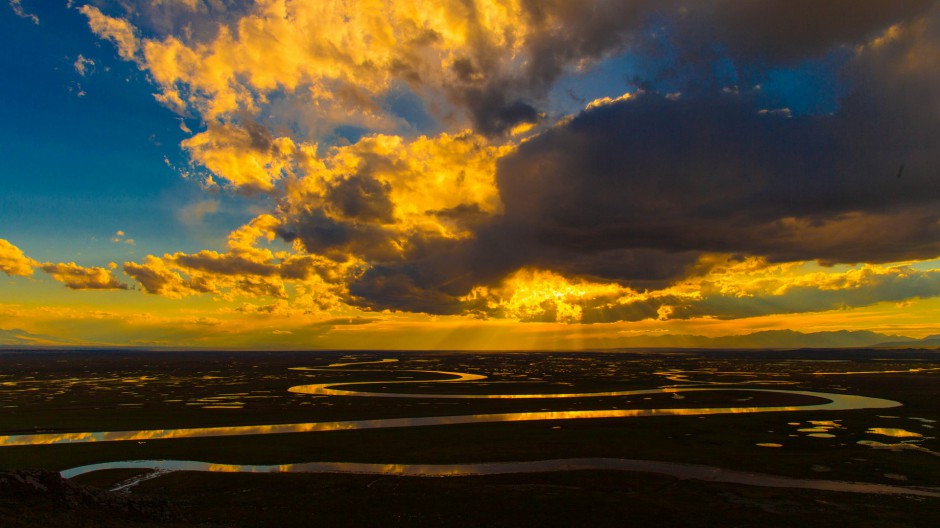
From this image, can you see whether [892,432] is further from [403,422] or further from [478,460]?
[403,422]

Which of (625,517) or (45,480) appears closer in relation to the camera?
(45,480)

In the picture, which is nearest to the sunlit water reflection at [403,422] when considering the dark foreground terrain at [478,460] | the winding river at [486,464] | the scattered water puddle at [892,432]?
the winding river at [486,464]

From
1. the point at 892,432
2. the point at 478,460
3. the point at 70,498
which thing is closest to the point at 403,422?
the point at 478,460

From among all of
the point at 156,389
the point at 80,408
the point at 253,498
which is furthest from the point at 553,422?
the point at 156,389

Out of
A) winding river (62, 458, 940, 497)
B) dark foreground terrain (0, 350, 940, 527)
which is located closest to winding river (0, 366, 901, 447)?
dark foreground terrain (0, 350, 940, 527)

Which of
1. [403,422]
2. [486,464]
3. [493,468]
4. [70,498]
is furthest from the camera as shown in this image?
[403,422]

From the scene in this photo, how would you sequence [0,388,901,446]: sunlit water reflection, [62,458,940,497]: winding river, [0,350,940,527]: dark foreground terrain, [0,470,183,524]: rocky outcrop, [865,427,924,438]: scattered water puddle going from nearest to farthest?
[0,470,183,524]: rocky outcrop → [0,350,940,527]: dark foreground terrain → [62,458,940,497]: winding river → [865,427,924,438]: scattered water puddle → [0,388,901,446]: sunlit water reflection

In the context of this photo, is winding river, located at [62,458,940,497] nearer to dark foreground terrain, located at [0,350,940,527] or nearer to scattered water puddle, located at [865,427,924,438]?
dark foreground terrain, located at [0,350,940,527]

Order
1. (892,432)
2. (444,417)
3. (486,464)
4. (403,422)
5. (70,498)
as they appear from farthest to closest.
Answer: (444,417)
(403,422)
(892,432)
(486,464)
(70,498)

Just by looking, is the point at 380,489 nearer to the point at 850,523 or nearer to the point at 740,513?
the point at 740,513

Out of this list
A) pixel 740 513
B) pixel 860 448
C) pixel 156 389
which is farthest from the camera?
pixel 156 389

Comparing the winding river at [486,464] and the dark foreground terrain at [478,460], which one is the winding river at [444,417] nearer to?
the winding river at [486,464]
